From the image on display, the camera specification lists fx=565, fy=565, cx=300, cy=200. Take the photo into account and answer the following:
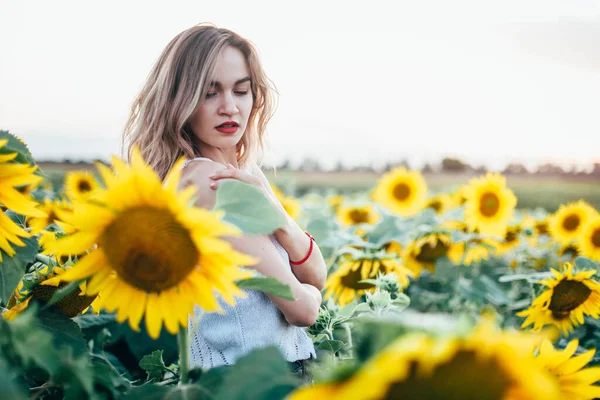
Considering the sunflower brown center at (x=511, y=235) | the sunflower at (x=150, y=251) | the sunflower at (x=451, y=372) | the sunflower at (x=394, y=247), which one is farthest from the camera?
the sunflower brown center at (x=511, y=235)

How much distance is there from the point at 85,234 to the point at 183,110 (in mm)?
955

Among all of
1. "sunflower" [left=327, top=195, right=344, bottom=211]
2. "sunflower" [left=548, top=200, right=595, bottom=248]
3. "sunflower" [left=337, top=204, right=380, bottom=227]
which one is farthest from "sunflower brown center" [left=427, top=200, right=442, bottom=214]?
"sunflower" [left=327, top=195, right=344, bottom=211]

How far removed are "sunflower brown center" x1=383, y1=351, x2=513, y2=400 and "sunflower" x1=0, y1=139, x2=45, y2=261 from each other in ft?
2.28

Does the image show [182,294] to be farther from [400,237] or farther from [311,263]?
[400,237]

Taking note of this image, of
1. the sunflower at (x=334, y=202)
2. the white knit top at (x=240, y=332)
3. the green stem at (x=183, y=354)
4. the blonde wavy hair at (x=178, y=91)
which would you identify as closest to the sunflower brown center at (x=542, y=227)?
the sunflower at (x=334, y=202)

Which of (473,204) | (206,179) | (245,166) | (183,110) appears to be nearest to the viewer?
(206,179)

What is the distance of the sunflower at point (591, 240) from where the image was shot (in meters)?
3.23

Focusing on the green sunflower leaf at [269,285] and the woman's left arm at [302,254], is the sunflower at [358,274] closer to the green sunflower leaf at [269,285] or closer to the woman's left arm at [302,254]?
the woman's left arm at [302,254]

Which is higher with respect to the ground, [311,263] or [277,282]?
[277,282]

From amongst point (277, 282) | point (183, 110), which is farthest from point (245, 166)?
point (277, 282)

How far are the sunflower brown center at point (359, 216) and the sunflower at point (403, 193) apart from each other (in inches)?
17.5

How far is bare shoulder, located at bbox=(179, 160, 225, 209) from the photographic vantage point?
154 centimetres

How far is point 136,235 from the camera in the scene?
0.86m

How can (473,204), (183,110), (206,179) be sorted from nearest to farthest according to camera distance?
(206,179) → (183,110) → (473,204)
